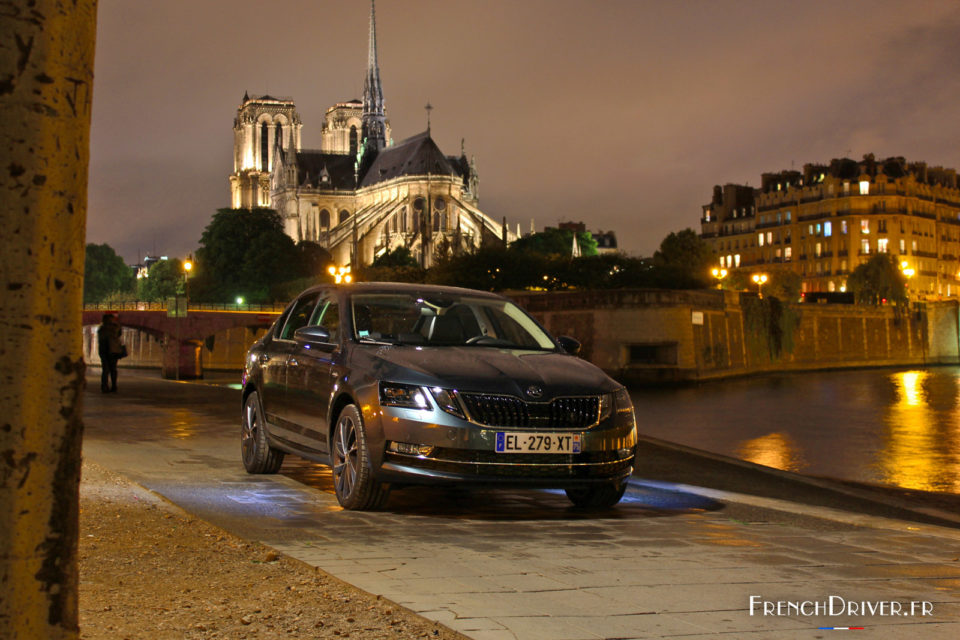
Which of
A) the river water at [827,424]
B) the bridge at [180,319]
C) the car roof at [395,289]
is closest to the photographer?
the car roof at [395,289]

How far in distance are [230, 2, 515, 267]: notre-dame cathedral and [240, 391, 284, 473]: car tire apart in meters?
→ 117

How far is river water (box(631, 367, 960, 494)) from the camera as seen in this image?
885 inches

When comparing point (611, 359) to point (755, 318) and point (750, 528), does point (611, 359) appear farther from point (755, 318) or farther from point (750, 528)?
point (750, 528)

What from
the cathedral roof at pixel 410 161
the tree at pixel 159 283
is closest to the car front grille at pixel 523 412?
the tree at pixel 159 283

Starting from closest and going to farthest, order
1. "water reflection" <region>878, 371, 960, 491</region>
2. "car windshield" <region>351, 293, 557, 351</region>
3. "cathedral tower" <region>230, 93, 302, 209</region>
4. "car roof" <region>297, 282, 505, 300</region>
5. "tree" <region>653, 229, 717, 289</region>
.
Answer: "car windshield" <region>351, 293, 557, 351</region>
"car roof" <region>297, 282, 505, 300</region>
"water reflection" <region>878, 371, 960, 491</region>
"tree" <region>653, 229, 717, 289</region>
"cathedral tower" <region>230, 93, 302, 209</region>

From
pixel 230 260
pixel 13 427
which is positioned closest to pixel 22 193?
pixel 13 427

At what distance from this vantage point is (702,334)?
59.9 m

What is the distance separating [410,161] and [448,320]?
147991mm

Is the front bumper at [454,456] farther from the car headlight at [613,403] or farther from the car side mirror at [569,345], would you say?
the car side mirror at [569,345]

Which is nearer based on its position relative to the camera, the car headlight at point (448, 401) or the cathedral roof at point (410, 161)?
the car headlight at point (448, 401)

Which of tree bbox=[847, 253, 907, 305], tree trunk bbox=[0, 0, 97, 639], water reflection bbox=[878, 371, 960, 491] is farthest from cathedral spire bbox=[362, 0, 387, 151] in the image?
tree trunk bbox=[0, 0, 97, 639]

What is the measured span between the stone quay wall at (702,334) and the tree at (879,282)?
7.98 meters

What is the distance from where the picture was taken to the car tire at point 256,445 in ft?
31.9

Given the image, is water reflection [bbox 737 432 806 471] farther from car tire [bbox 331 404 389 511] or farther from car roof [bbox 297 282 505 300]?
car tire [bbox 331 404 389 511]
